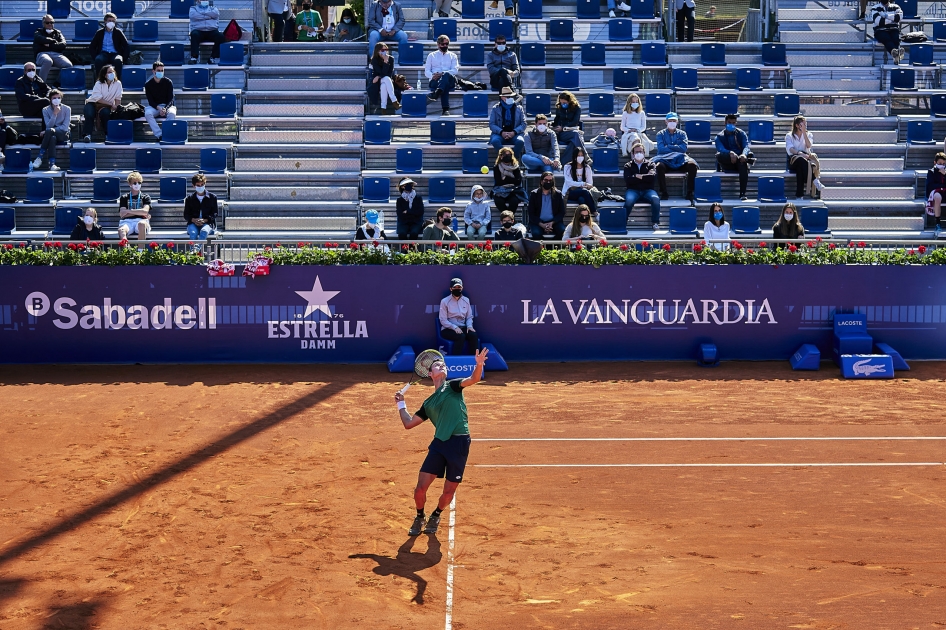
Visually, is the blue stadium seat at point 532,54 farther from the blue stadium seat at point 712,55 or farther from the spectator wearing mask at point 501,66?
the blue stadium seat at point 712,55

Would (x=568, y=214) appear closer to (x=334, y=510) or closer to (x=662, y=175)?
(x=662, y=175)

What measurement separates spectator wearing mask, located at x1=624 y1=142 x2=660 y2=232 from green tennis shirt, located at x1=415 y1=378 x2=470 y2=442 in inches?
522

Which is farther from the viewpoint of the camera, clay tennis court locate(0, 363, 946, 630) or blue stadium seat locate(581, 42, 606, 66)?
blue stadium seat locate(581, 42, 606, 66)

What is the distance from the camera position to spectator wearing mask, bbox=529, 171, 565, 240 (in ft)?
73.8

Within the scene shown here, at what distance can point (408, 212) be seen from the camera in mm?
22516

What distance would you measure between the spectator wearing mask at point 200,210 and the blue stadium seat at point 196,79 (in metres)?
5.39

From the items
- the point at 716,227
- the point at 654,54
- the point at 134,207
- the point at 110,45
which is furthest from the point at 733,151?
the point at 110,45

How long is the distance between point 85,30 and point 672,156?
1514 centimetres

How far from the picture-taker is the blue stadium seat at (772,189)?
25172 millimetres

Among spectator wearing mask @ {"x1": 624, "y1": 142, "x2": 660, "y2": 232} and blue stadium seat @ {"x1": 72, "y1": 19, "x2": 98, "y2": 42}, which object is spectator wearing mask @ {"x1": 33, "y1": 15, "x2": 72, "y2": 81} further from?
spectator wearing mask @ {"x1": 624, "y1": 142, "x2": 660, "y2": 232}

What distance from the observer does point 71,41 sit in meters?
29.5

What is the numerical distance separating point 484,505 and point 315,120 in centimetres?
1664

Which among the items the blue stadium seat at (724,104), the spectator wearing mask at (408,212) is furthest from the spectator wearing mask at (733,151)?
the spectator wearing mask at (408,212)

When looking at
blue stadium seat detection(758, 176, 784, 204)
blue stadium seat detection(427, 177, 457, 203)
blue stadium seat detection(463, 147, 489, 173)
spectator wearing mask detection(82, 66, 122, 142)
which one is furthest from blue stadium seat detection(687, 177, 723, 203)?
spectator wearing mask detection(82, 66, 122, 142)
